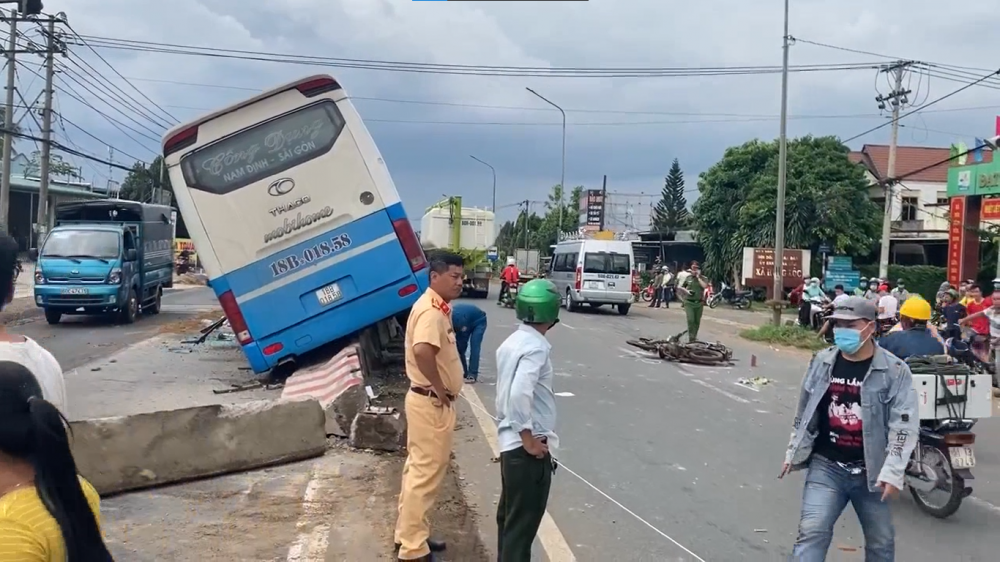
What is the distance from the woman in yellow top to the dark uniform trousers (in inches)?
95.6

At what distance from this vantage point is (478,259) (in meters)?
32.8

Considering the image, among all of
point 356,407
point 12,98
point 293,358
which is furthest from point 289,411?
point 12,98

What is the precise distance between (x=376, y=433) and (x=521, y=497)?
3533 mm

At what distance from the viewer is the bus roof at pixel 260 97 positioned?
10117mm

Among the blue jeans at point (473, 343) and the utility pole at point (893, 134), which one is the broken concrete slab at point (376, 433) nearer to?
the blue jeans at point (473, 343)

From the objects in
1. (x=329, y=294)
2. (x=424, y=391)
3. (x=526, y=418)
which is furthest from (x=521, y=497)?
(x=329, y=294)

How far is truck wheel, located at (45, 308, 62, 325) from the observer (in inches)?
758

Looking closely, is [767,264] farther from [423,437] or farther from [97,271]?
[423,437]

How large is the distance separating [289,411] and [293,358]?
3625 mm

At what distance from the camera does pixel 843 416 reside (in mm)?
4430

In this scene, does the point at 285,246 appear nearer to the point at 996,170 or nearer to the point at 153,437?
the point at 153,437

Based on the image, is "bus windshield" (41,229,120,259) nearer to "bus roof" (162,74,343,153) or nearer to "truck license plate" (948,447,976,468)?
"bus roof" (162,74,343,153)

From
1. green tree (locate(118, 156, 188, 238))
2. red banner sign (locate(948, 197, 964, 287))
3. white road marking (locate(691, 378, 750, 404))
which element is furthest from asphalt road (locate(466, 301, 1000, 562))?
green tree (locate(118, 156, 188, 238))

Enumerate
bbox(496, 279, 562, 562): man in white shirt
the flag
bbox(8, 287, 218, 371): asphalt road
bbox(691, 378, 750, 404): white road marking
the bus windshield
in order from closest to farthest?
bbox(496, 279, 562, 562): man in white shirt
the flag
bbox(691, 378, 750, 404): white road marking
bbox(8, 287, 218, 371): asphalt road
the bus windshield
